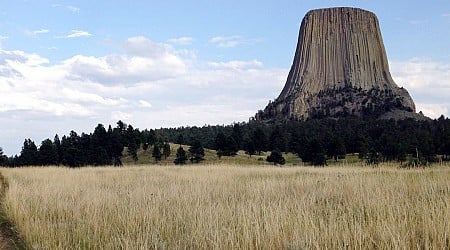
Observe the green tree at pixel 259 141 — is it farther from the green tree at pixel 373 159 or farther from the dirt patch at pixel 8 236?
the dirt patch at pixel 8 236

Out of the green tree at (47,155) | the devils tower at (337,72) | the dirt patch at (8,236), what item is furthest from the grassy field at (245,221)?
the devils tower at (337,72)

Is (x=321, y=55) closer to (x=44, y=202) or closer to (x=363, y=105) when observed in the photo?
(x=363, y=105)

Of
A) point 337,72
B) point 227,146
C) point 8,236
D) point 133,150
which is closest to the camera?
point 8,236

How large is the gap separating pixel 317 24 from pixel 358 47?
67.0 feet

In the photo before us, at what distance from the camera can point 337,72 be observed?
176 m

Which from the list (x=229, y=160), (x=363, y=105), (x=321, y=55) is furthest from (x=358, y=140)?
(x=321, y=55)

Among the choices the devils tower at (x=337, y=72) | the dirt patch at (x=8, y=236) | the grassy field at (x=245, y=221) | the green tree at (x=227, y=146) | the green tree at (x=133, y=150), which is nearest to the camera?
the grassy field at (x=245, y=221)

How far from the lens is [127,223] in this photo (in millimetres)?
7160

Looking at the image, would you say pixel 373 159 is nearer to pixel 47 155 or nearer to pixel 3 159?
pixel 47 155

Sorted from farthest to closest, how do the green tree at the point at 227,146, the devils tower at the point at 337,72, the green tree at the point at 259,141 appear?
the devils tower at the point at 337,72
the green tree at the point at 259,141
the green tree at the point at 227,146

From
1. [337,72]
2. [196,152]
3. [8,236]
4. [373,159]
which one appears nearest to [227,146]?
[196,152]

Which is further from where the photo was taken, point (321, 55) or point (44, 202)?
point (321, 55)

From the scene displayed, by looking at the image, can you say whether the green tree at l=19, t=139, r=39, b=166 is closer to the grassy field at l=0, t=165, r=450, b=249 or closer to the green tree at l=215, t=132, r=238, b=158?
the green tree at l=215, t=132, r=238, b=158

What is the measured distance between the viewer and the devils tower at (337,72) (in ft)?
538
